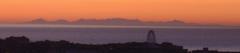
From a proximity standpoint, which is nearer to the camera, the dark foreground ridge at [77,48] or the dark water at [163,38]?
the dark foreground ridge at [77,48]

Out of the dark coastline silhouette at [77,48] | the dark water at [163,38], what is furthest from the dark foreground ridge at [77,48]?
the dark water at [163,38]

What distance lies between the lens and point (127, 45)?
114 ft

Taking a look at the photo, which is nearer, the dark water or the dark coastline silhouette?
the dark coastline silhouette

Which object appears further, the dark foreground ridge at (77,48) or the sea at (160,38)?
the sea at (160,38)

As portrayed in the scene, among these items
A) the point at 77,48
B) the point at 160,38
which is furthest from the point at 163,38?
the point at 77,48

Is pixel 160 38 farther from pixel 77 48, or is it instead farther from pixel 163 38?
pixel 77 48

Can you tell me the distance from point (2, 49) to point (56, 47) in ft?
5.88

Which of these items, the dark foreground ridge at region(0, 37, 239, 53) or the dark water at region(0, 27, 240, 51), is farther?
the dark water at region(0, 27, 240, 51)

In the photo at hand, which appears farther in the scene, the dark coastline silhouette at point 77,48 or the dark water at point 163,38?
the dark water at point 163,38

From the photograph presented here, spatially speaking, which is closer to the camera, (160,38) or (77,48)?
(77,48)

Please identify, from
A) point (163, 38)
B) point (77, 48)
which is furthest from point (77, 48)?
point (163, 38)

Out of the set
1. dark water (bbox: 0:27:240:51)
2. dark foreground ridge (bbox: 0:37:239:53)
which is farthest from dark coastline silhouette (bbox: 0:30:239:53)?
dark water (bbox: 0:27:240:51)

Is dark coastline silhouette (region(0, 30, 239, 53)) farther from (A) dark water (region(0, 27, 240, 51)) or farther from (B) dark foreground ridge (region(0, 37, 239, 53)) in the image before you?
(A) dark water (region(0, 27, 240, 51))

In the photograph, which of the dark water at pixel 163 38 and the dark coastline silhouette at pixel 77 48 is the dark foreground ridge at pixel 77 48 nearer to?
the dark coastline silhouette at pixel 77 48
